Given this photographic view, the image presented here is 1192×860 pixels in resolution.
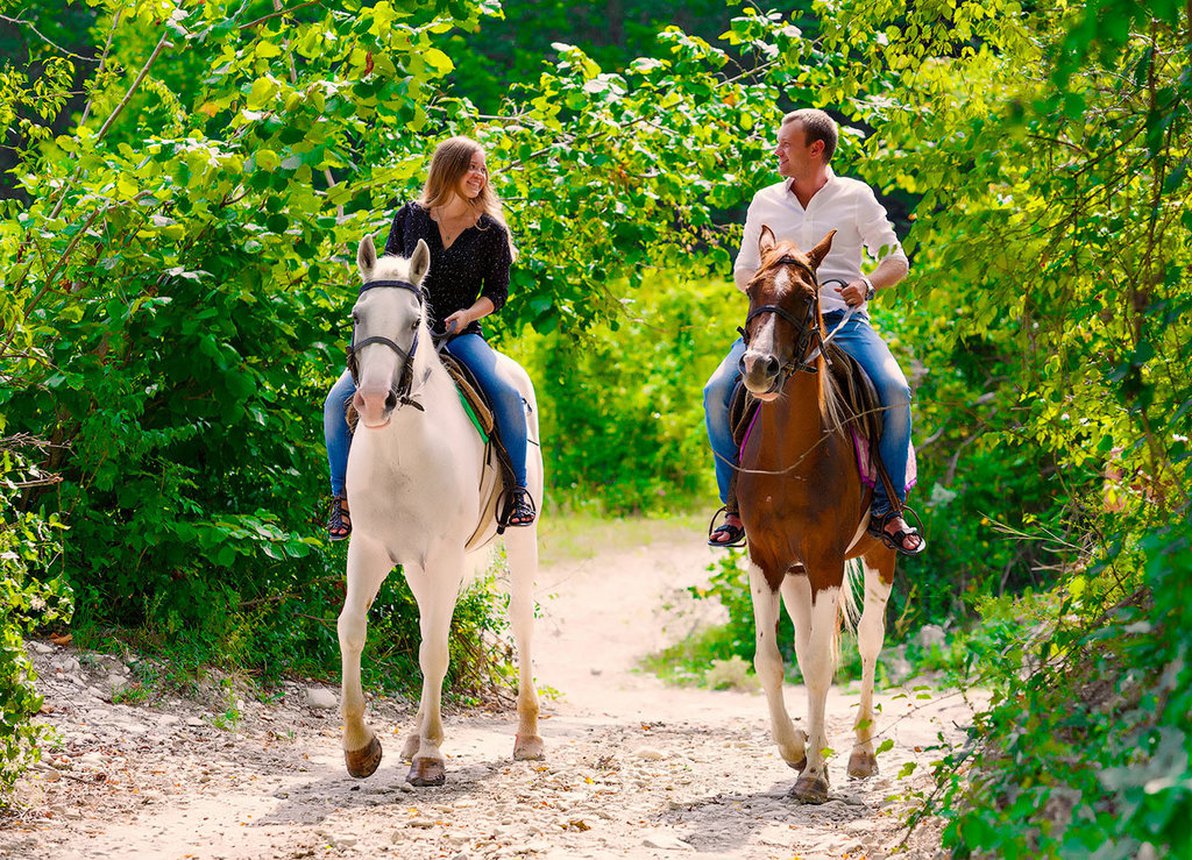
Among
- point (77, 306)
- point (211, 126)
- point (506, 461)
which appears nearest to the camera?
point (506, 461)

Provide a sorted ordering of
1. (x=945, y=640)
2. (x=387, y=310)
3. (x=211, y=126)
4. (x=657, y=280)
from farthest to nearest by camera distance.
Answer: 1. (x=657, y=280)
2. (x=211, y=126)
3. (x=945, y=640)
4. (x=387, y=310)

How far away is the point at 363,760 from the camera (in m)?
5.92

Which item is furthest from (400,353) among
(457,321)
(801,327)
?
(801,327)

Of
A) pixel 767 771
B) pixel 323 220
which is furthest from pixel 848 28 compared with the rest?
pixel 767 771

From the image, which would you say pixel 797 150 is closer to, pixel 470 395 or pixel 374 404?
pixel 470 395

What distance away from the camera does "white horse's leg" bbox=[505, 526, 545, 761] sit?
6.83 meters

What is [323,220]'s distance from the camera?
7.16 meters

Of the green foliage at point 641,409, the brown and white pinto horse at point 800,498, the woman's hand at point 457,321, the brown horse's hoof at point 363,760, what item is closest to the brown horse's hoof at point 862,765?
the brown and white pinto horse at point 800,498

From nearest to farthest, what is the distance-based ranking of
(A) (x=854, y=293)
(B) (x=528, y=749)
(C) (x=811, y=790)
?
(C) (x=811, y=790) → (A) (x=854, y=293) → (B) (x=528, y=749)

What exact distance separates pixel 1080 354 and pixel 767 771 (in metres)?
2.45

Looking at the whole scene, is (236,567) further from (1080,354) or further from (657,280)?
(657,280)

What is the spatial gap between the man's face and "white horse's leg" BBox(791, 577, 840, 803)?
1973 millimetres

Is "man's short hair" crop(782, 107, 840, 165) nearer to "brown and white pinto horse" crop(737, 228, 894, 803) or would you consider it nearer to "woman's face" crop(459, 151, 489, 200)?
"brown and white pinto horse" crop(737, 228, 894, 803)

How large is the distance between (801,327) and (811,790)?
193 centimetres
